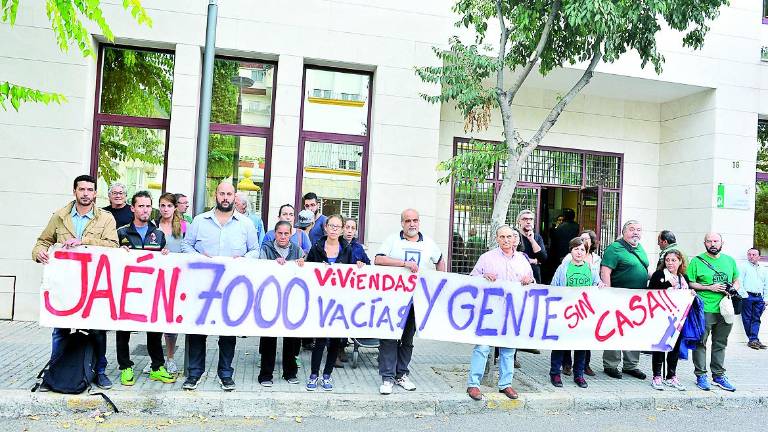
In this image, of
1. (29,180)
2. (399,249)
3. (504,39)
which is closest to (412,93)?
(504,39)

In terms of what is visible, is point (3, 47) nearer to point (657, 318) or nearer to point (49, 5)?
point (49, 5)

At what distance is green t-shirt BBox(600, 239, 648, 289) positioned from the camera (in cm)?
704

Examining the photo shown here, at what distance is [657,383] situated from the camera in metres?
6.79

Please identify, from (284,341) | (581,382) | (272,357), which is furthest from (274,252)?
(581,382)


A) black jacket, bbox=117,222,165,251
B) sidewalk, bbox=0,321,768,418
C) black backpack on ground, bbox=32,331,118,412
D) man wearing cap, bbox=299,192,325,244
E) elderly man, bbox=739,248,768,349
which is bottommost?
sidewalk, bbox=0,321,768,418

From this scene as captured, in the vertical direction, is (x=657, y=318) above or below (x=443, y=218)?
below

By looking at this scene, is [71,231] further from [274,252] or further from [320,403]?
[320,403]

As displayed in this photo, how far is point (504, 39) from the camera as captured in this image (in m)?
7.93

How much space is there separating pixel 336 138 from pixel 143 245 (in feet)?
15.8

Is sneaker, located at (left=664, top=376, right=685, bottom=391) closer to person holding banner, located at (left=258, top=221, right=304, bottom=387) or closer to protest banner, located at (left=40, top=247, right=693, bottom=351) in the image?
protest banner, located at (left=40, top=247, right=693, bottom=351)

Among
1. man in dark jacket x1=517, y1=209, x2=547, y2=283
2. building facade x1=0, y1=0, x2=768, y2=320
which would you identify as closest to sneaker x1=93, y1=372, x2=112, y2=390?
building facade x1=0, y1=0, x2=768, y2=320

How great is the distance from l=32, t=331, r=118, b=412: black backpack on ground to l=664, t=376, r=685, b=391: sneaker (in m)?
5.84

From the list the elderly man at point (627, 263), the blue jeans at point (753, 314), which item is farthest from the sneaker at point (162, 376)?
the blue jeans at point (753, 314)

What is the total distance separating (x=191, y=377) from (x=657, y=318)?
16.7 feet
